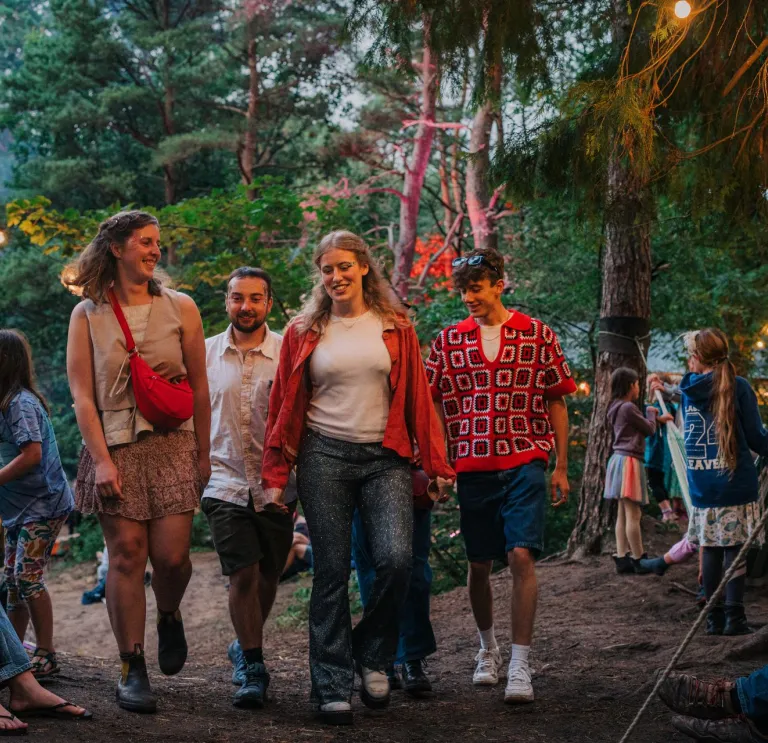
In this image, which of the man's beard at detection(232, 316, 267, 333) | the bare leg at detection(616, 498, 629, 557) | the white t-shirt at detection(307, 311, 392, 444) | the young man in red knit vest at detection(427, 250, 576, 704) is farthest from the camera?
the bare leg at detection(616, 498, 629, 557)

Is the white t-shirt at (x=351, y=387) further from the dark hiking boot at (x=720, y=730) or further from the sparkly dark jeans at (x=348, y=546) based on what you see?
the dark hiking boot at (x=720, y=730)

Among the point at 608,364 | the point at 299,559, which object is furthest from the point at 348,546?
the point at 299,559

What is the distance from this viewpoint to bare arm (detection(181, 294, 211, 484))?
4.41 metres

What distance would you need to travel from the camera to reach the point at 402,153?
64.6 ft

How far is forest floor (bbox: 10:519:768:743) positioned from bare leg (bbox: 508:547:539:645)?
0.32m

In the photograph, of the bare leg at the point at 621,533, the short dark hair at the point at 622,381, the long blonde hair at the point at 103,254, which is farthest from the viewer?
the short dark hair at the point at 622,381

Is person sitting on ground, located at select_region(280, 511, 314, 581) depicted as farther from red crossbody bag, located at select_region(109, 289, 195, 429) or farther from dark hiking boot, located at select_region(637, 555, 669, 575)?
red crossbody bag, located at select_region(109, 289, 195, 429)

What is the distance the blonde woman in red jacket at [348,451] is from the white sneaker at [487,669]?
2.52 ft

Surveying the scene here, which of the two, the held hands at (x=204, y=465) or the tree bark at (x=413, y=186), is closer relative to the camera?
the held hands at (x=204, y=465)

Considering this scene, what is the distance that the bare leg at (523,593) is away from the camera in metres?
Answer: 4.62

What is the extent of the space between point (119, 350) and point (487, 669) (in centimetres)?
239

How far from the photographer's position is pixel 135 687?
13.7 feet

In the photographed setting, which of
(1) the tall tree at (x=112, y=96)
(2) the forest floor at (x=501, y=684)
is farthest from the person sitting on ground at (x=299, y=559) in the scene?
(1) the tall tree at (x=112, y=96)

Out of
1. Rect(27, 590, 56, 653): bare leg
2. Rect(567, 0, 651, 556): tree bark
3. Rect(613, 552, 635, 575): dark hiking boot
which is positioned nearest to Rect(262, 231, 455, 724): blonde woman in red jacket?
Rect(27, 590, 56, 653): bare leg
